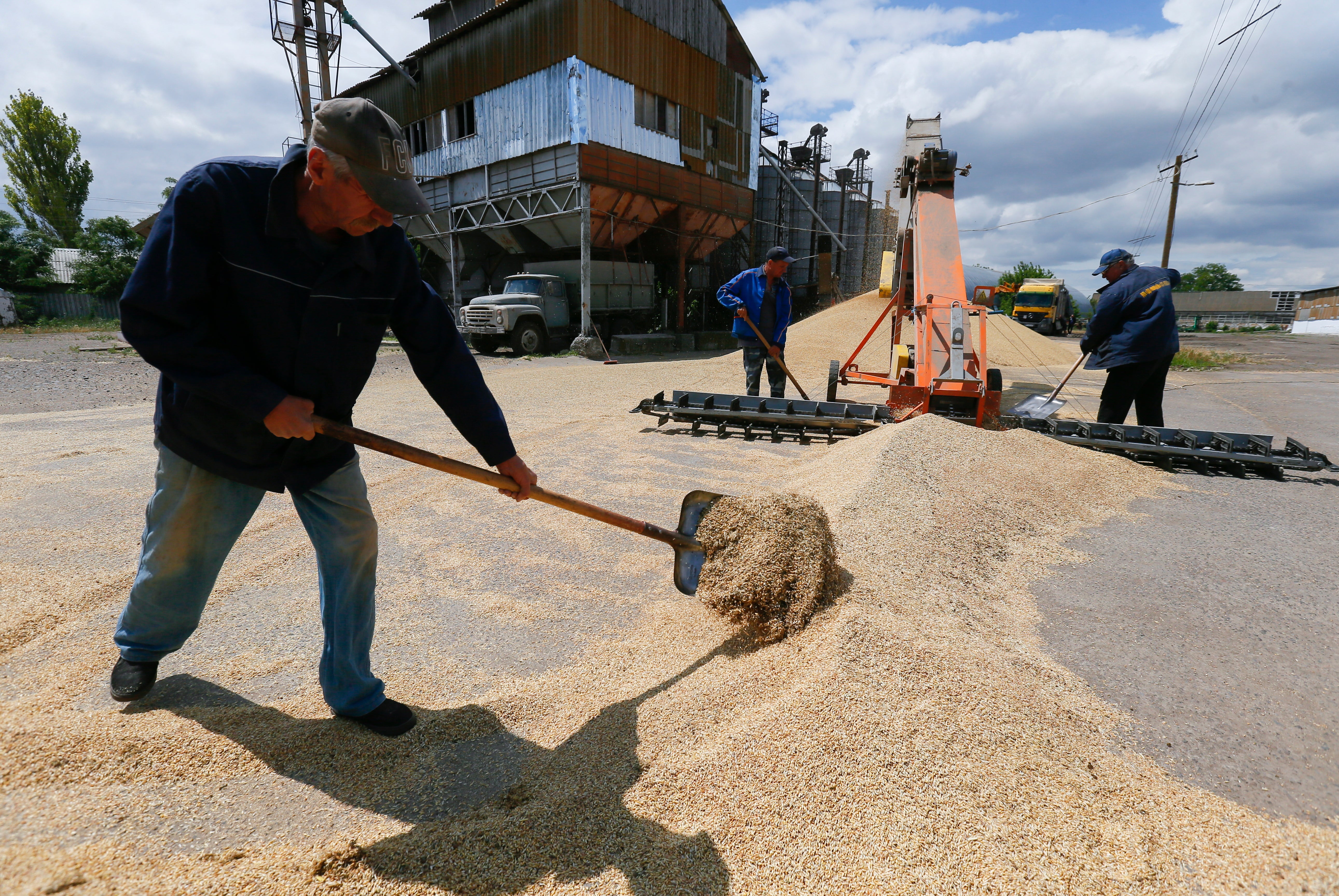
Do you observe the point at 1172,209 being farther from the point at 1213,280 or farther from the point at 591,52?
the point at 1213,280

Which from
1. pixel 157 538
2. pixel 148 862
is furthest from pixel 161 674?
pixel 148 862

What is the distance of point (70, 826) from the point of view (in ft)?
5.02

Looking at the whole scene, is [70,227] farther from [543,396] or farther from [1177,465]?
[1177,465]

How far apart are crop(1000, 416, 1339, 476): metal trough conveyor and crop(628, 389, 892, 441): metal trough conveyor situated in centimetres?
131

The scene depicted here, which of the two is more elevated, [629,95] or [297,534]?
[629,95]

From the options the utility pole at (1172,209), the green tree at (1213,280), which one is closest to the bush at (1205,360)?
the utility pole at (1172,209)

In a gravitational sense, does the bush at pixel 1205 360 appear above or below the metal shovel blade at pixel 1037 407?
above

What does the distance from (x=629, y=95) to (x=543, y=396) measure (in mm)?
11082

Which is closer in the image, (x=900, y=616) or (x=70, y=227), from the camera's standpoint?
(x=900, y=616)

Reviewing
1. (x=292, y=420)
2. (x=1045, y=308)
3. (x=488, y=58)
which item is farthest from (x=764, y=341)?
(x=1045, y=308)

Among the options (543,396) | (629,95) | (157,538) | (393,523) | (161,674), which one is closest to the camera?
(157,538)

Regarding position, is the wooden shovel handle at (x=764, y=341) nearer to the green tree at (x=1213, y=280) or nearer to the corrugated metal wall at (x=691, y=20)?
the corrugated metal wall at (x=691, y=20)

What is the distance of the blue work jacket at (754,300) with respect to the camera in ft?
21.5

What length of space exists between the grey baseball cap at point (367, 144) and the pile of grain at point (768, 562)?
5.15 ft
